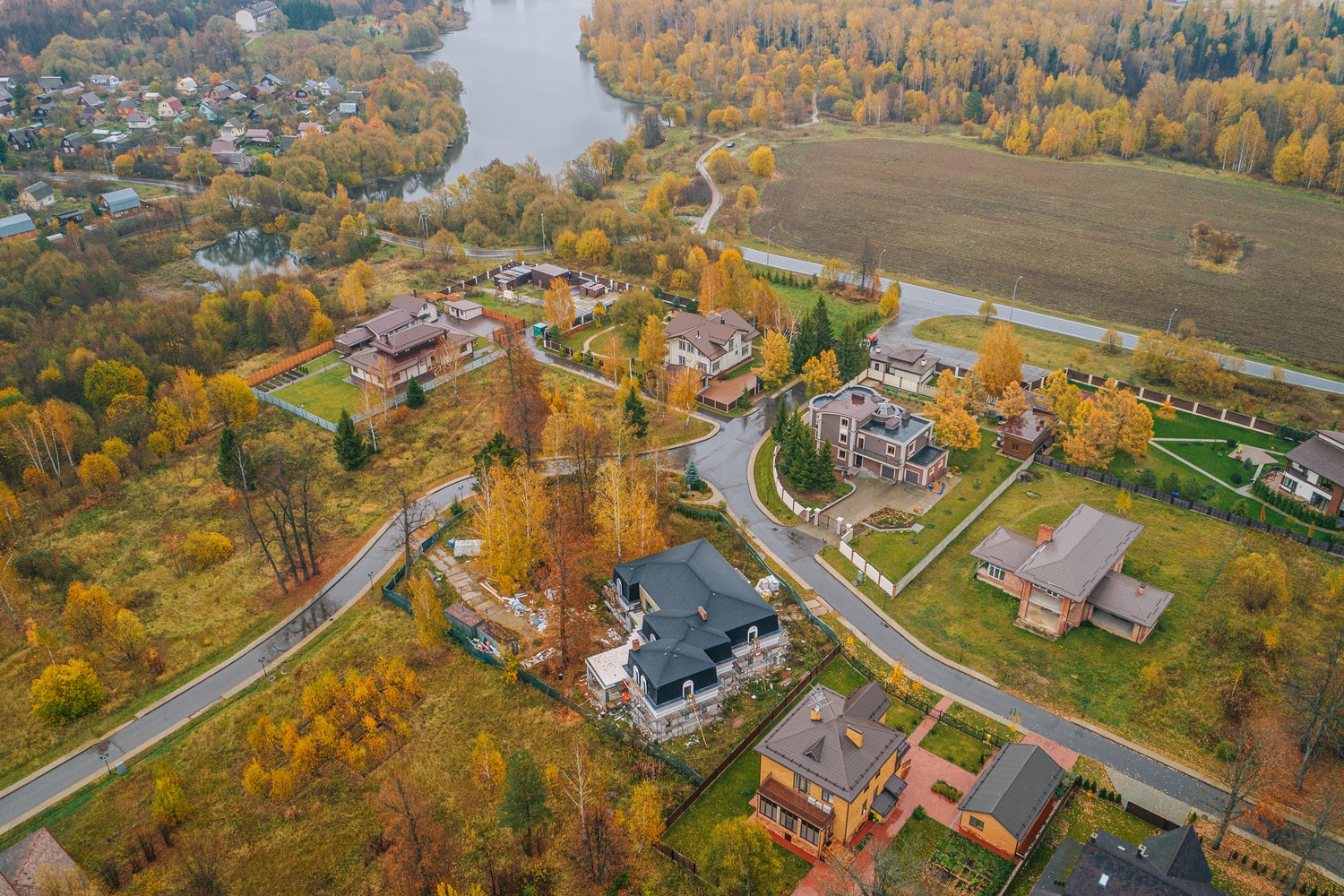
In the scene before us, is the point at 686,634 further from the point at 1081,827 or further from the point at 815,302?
the point at 815,302

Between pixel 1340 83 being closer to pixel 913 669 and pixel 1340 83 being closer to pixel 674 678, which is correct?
pixel 913 669

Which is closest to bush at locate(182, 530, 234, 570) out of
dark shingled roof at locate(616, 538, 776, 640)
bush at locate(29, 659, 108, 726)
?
bush at locate(29, 659, 108, 726)

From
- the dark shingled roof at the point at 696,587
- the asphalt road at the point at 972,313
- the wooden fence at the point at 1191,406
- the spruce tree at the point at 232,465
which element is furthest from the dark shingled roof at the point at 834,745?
the asphalt road at the point at 972,313

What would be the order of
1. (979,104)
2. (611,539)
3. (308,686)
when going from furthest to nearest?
1. (979,104)
2. (611,539)
3. (308,686)

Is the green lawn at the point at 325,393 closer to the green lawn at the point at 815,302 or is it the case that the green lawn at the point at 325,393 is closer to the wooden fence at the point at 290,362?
the wooden fence at the point at 290,362

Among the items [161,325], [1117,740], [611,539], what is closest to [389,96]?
[161,325]

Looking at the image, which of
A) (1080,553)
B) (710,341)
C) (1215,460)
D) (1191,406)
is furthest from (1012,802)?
(710,341)

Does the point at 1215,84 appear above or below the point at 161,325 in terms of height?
above
